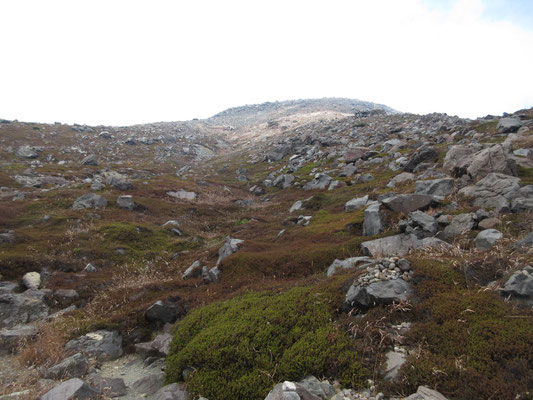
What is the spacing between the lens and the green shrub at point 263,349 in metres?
6.43

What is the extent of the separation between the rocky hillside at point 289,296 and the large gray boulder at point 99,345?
0.06m

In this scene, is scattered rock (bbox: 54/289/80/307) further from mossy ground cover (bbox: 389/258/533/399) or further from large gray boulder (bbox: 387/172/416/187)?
large gray boulder (bbox: 387/172/416/187)

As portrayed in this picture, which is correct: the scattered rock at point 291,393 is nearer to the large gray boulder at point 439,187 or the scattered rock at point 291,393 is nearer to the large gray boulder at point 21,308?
the large gray boulder at point 21,308

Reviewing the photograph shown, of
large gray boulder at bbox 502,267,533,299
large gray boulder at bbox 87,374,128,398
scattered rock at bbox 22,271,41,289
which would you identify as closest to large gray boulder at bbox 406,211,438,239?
Result: large gray boulder at bbox 502,267,533,299

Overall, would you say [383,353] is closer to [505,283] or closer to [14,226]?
[505,283]

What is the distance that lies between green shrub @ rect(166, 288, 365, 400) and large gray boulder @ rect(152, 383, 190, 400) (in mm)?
230

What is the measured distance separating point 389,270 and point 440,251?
10.2 feet

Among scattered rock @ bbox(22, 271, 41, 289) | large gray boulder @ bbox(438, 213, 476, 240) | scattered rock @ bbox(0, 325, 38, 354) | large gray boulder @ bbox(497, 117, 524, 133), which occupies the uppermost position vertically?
large gray boulder @ bbox(497, 117, 524, 133)

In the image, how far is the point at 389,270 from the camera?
8.65 m

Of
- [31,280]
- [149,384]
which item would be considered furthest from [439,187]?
[31,280]

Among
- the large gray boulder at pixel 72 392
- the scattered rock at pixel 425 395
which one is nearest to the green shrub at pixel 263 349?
the scattered rock at pixel 425 395

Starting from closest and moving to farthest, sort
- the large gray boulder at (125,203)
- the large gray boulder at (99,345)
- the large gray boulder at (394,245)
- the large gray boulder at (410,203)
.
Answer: the large gray boulder at (99,345) → the large gray boulder at (394,245) → the large gray boulder at (410,203) → the large gray boulder at (125,203)

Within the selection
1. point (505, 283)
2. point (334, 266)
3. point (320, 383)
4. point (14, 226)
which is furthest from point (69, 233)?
point (505, 283)

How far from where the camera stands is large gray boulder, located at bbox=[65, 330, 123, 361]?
31.3 feet
